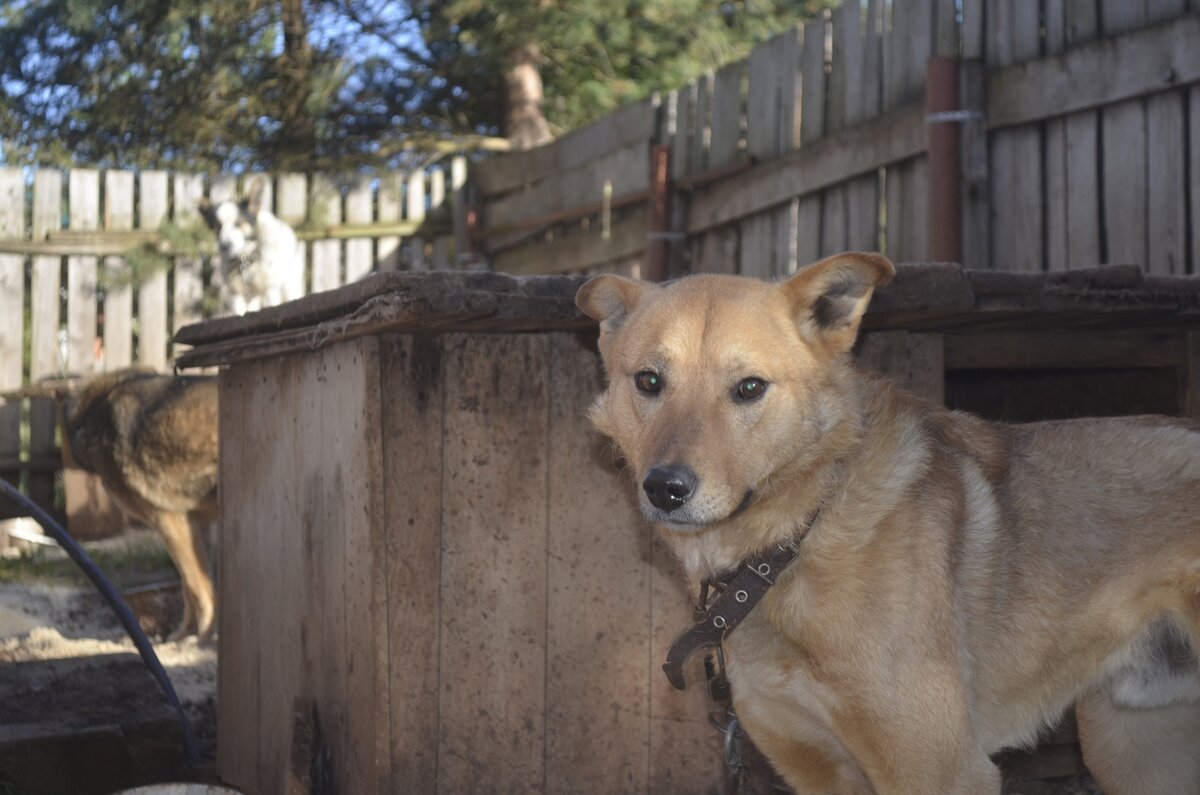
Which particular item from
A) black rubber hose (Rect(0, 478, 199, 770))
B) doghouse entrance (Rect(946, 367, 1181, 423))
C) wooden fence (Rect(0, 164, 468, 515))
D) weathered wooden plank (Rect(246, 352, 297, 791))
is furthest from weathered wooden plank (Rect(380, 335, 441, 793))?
wooden fence (Rect(0, 164, 468, 515))

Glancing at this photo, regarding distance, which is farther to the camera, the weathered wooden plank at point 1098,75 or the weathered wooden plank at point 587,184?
the weathered wooden plank at point 587,184

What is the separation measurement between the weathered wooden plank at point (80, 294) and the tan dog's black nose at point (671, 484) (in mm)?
9047

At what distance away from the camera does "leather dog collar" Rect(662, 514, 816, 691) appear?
3.09 metres

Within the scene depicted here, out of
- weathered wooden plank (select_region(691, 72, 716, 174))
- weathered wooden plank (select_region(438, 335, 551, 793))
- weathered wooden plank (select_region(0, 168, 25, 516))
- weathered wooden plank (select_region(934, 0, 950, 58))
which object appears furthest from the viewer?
weathered wooden plank (select_region(0, 168, 25, 516))

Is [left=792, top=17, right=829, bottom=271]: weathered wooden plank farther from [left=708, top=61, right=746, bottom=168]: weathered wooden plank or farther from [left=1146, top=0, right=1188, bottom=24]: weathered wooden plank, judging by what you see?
[left=1146, top=0, right=1188, bottom=24]: weathered wooden plank

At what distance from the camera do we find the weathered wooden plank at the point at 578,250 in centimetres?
922

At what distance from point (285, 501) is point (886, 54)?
3.98 m

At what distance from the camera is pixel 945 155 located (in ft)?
18.8

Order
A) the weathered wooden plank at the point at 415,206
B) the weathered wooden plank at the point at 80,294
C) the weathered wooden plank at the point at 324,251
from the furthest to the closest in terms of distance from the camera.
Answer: the weathered wooden plank at the point at 415,206 < the weathered wooden plank at the point at 324,251 < the weathered wooden plank at the point at 80,294

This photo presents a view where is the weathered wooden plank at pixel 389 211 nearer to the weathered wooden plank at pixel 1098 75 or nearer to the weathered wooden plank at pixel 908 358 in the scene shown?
the weathered wooden plank at pixel 1098 75

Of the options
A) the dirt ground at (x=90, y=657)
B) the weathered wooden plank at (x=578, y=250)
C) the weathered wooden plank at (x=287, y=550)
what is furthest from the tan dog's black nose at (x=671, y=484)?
the weathered wooden plank at (x=578, y=250)

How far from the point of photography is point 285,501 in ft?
15.0

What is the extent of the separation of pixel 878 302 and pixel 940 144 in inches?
95.5

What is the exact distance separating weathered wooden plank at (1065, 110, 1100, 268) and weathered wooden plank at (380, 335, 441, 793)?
3086 mm
